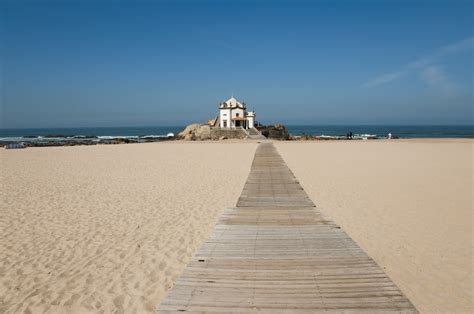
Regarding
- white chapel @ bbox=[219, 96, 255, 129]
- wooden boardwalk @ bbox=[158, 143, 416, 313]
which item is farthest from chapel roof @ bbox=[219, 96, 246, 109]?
wooden boardwalk @ bbox=[158, 143, 416, 313]

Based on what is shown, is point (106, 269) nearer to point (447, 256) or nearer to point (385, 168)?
point (447, 256)

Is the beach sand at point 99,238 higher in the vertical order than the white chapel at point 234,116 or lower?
lower

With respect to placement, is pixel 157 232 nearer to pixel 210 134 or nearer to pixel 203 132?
pixel 210 134

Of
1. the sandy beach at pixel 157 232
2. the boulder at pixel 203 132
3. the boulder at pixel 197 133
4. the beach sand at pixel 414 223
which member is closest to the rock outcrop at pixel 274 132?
the boulder at pixel 203 132

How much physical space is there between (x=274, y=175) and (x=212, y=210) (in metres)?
5.28

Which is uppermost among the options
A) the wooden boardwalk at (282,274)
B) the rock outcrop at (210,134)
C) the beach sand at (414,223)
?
the rock outcrop at (210,134)

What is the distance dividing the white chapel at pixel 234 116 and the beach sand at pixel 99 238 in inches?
1906

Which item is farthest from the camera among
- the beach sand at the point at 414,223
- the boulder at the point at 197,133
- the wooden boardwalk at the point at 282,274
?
the boulder at the point at 197,133

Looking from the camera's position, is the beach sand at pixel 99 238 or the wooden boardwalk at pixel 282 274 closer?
the wooden boardwalk at pixel 282 274

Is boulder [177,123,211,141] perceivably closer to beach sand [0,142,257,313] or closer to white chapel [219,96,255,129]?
white chapel [219,96,255,129]

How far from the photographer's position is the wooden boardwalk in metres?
3.53

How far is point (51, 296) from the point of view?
4523mm

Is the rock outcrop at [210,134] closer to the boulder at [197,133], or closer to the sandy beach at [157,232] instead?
the boulder at [197,133]

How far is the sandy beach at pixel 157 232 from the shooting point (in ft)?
15.2
